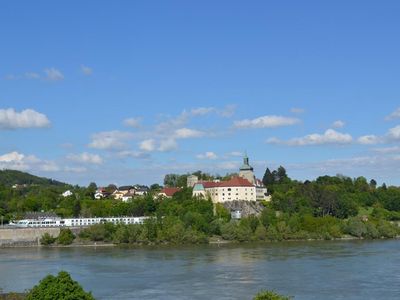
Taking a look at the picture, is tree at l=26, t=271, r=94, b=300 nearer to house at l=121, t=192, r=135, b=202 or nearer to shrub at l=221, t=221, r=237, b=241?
shrub at l=221, t=221, r=237, b=241

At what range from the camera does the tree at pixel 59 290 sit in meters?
19.2

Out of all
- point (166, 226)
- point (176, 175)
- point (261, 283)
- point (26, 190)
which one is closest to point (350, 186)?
point (176, 175)

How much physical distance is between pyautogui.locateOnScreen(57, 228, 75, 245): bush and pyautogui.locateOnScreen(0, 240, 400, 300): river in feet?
23.4

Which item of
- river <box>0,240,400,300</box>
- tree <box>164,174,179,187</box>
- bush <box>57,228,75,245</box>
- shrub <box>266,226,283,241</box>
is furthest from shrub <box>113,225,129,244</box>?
tree <box>164,174,179,187</box>

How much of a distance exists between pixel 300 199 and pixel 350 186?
61.5 feet

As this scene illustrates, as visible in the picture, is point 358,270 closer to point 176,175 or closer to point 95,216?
point 95,216

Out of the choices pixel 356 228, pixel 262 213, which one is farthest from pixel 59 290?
pixel 356 228

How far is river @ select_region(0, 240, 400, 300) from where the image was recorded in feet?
101

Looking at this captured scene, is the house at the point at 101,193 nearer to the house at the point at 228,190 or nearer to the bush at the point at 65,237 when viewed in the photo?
the house at the point at 228,190

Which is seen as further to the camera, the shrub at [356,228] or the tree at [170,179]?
the tree at [170,179]

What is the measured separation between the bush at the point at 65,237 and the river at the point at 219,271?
7128mm

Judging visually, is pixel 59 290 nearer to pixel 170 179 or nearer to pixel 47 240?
pixel 47 240

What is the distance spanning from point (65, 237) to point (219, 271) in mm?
29369

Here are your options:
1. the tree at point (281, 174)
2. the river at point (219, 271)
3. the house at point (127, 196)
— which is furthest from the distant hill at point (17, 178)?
the river at point (219, 271)
